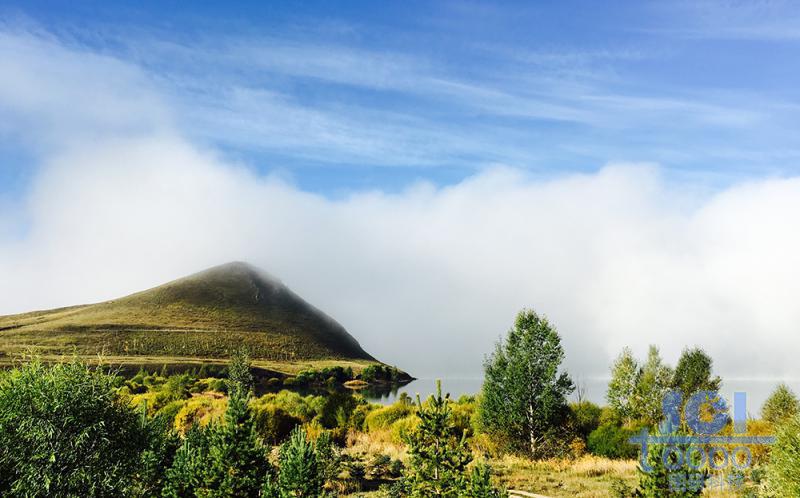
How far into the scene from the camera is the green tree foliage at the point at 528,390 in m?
36.4

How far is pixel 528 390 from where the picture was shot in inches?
1448

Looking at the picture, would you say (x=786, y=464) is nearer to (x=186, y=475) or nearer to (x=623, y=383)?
(x=186, y=475)

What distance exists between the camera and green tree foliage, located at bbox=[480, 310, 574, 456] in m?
36.4

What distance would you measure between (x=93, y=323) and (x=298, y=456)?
187 metres

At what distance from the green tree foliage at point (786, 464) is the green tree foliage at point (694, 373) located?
152 feet

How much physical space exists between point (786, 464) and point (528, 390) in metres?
18.9

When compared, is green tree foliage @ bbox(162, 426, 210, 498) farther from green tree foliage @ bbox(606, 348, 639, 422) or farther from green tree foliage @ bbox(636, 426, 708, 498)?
green tree foliage @ bbox(606, 348, 639, 422)

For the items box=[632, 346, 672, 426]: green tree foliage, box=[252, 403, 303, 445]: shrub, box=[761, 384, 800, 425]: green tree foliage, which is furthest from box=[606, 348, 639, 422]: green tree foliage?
box=[252, 403, 303, 445]: shrub

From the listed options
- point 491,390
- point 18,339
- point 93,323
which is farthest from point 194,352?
point 491,390

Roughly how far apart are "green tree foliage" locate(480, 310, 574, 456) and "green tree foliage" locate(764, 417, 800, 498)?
17.0 metres

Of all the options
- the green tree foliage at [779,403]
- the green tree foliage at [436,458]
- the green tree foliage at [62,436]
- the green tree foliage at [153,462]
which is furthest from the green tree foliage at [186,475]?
the green tree foliage at [779,403]

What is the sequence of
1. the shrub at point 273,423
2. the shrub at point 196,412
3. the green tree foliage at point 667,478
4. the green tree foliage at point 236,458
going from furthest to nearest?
the shrub at point 196,412 → the shrub at point 273,423 → the green tree foliage at point 236,458 → the green tree foliage at point 667,478

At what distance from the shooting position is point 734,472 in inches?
1086

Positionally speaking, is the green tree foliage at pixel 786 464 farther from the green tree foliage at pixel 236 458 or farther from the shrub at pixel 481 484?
the green tree foliage at pixel 236 458
